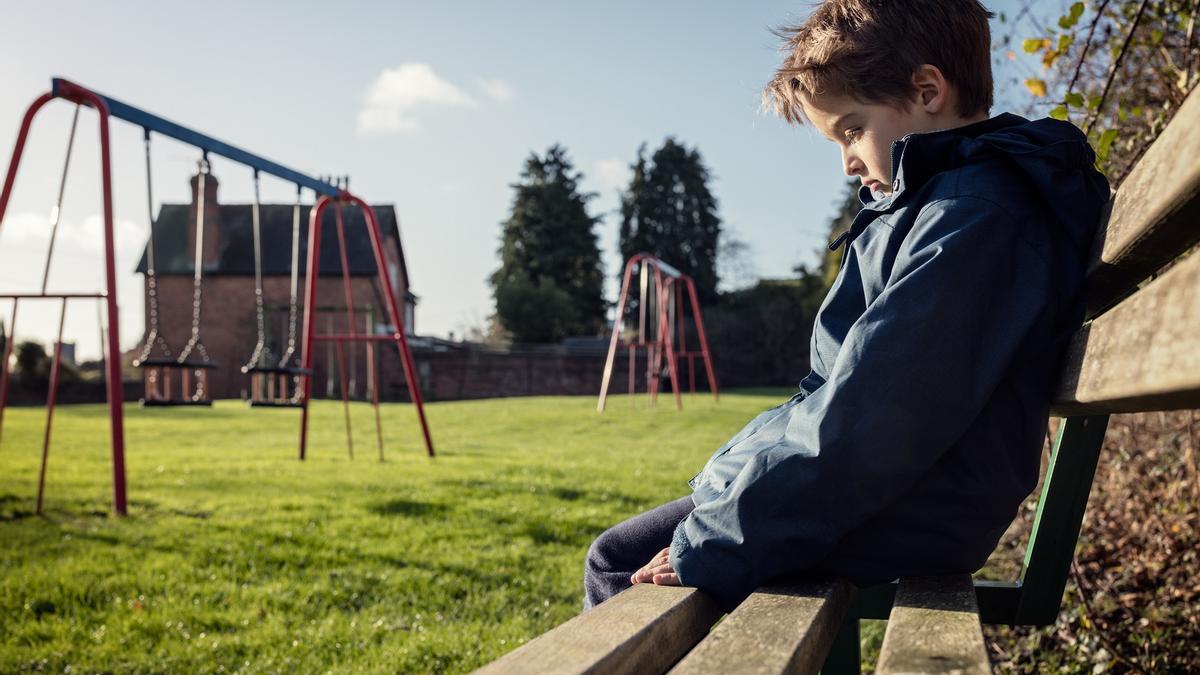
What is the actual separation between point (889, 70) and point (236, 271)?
1759 inches

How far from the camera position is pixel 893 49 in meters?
1.82

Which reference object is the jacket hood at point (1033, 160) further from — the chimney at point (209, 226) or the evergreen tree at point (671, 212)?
the evergreen tree at point (671, 212)

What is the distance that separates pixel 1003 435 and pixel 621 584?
79cm

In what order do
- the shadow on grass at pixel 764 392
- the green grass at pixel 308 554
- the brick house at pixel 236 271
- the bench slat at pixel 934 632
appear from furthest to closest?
1. the brick house at pixel 236 271
2. the shadow on grass at pixel 764 392
3. the green grass at pixel 308 554
4. the bench slat at pixel 934 632

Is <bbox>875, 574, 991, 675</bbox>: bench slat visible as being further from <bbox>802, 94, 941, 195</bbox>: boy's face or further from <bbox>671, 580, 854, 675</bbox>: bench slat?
<bbox>802, 94, 941, 195</bbox>: boy's face

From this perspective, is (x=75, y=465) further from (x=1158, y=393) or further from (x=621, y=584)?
(x=1158, y=393)

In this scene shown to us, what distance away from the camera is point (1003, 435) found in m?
1.52

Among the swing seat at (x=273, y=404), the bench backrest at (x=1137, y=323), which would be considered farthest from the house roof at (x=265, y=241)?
the bench backrest at (x=1137, y=323)

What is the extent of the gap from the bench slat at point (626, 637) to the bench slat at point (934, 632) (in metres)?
0.28

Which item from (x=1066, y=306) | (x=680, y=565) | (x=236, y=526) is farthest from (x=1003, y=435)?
(x=236, y=526)

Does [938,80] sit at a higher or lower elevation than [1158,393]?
higher

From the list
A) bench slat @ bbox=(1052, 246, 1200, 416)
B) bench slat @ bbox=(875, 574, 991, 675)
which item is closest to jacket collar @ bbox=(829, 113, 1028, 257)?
bench slat @ bbox=(1052, 246, 1200, 416)

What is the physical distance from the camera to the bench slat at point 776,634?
1111mm

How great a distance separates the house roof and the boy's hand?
4156 centimetres
